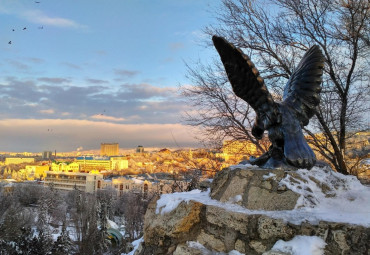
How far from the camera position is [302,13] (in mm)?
9047

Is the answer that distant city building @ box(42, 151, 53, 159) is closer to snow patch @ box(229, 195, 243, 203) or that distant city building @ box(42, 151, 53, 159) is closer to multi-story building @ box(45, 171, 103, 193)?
multi-story building @ box(45, 171, 103, 193)

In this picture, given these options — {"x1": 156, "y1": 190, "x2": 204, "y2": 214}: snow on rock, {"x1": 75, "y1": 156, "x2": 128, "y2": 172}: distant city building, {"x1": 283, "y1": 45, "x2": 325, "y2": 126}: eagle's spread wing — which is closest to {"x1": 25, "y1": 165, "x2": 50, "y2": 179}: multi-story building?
{"x1": 75, "y1": 156, "x2": 128, "y2": 172}: distant city building

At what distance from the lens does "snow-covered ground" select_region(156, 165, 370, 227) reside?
3.39m

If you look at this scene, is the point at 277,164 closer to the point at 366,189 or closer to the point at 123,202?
the point at 366,189

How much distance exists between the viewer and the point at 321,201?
392 centimetres

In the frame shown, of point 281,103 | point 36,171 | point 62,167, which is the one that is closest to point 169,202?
point 281,103

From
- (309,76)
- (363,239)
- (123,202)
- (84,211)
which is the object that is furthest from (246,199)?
(123,202)

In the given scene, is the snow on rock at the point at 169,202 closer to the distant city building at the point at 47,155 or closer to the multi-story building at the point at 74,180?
the multi-story building at the point at 74,180

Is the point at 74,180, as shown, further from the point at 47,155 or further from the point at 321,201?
the point at 47,155

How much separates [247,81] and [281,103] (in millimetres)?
645

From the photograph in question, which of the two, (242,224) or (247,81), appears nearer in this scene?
(242,224)

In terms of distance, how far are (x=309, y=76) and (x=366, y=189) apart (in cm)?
184

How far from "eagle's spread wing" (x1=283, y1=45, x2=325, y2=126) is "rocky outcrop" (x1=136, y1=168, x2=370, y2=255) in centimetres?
116

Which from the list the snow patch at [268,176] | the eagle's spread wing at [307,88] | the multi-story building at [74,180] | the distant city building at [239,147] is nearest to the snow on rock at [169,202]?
the snow patch at [268,176]
